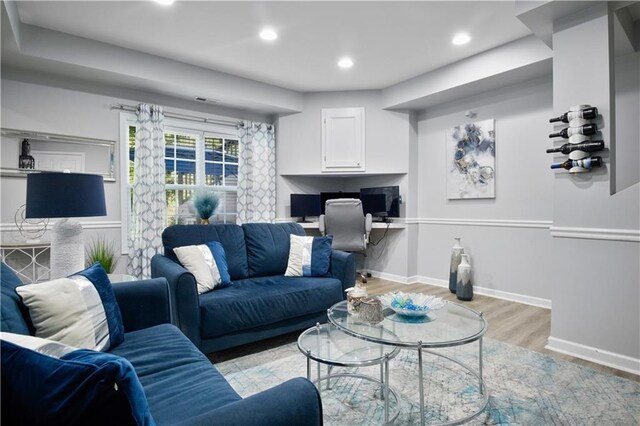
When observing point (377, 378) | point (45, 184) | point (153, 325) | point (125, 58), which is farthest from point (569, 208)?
point (125, 58)

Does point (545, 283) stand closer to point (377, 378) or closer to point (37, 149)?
point (377, 378)

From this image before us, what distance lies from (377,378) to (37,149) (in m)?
3.77

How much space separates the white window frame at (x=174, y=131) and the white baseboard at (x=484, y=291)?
2.55 meters

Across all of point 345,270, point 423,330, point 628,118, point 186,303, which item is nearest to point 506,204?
point 628,118

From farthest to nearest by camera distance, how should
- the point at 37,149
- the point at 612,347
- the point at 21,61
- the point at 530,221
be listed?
the point at 530,221, the point at 37,149, the point at 21,61, the point at 612,347

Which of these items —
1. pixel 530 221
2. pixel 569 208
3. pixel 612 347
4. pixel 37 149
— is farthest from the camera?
pixel 530 221

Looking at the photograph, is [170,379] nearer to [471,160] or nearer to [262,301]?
[262,301]

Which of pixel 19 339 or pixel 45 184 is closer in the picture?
pixel 19 339

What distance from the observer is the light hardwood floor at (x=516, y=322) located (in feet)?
7.77

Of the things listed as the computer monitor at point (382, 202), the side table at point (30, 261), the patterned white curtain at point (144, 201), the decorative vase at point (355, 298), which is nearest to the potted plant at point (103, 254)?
the patterned white curtain at point (144, 201)

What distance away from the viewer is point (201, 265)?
2.40m

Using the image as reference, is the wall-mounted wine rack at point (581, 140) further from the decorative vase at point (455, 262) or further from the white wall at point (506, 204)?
the decorative vase at point (455, 262)

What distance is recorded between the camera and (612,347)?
2197 millimetres

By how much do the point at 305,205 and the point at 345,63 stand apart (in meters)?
2.00
